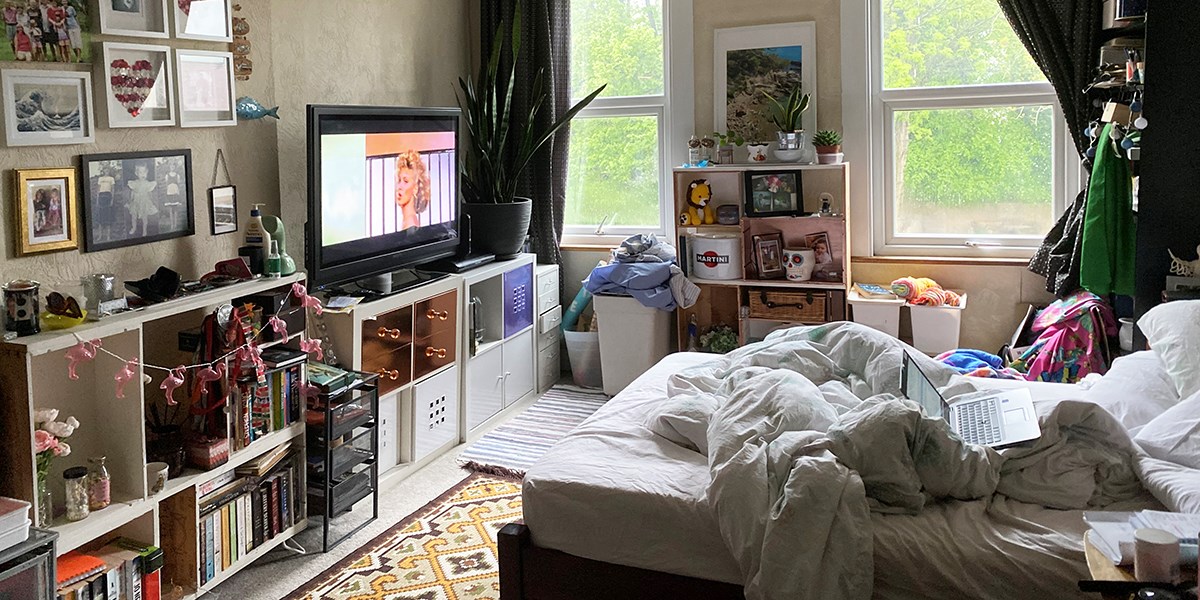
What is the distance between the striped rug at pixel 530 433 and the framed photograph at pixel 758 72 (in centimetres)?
153

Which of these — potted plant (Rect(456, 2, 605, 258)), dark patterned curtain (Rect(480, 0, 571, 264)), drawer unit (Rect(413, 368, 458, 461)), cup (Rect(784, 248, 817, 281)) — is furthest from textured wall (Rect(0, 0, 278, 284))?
cup (Rect(784, 248, 817, 281))

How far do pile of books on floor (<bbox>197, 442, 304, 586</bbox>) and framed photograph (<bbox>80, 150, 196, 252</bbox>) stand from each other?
0.78m

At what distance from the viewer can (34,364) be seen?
2791 millimetres

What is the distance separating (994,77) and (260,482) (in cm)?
355

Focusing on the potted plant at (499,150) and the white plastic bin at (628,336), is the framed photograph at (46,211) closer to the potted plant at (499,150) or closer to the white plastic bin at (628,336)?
the potted plant at (499,150)

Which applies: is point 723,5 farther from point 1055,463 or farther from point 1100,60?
point 1055,463

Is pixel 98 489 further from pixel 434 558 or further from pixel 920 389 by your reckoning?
pixel 920 389

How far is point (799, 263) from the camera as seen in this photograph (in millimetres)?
A: 4805

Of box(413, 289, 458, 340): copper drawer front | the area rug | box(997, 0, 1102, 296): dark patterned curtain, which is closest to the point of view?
the area rug

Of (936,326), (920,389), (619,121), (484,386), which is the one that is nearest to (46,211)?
(484,386)

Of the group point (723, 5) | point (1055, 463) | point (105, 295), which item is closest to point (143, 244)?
point (105, 295)

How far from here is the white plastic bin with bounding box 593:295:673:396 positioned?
16.3 ft

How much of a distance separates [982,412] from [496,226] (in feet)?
8.64

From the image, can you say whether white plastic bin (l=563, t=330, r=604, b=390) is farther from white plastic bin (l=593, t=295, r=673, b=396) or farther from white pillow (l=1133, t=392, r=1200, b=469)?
white pillow (l=1133, t=392, r=1200, b=469)
